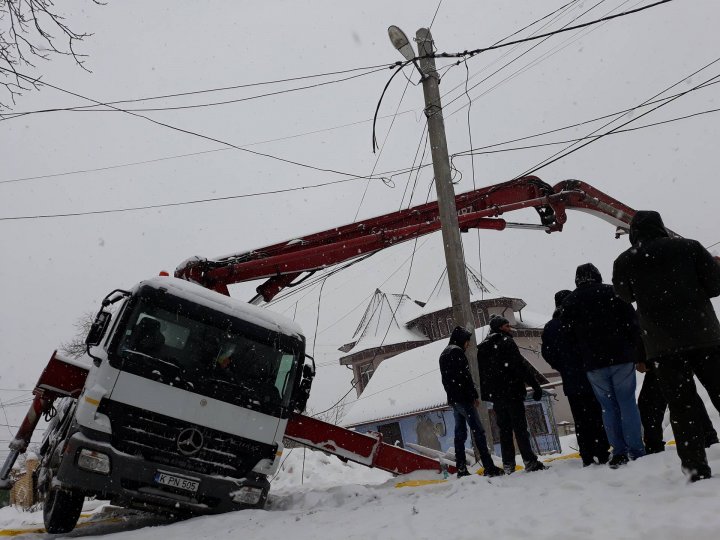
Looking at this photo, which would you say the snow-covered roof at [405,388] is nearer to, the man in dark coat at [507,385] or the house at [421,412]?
the house at [421,412]

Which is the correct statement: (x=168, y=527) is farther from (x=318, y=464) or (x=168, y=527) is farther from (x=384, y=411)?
(x=384, y=411)

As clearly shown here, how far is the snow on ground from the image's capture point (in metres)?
3.12

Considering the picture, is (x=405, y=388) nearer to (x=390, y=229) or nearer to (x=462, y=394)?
(x=390, y=229)

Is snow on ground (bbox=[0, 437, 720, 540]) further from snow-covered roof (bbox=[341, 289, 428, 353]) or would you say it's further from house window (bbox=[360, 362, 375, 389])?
house window (bbox=[360, 362, 375, 389])

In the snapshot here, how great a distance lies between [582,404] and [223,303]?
4.40 m

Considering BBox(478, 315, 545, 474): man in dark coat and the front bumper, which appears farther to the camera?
BBox(478, 315, 545, 474): man in dark coat

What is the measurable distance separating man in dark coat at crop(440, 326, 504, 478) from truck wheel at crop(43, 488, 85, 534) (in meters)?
4.58

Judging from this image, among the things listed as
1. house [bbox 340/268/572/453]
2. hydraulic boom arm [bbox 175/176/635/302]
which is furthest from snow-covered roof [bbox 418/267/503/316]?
hydraulic boom arm [bbox 175/176/635/302]

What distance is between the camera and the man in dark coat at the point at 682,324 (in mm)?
3617

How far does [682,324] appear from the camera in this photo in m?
3.75

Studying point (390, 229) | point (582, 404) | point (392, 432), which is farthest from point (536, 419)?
point (582, 404)

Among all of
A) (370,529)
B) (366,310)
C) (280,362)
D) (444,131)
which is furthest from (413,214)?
(366,310)

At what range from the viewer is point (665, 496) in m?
3.41

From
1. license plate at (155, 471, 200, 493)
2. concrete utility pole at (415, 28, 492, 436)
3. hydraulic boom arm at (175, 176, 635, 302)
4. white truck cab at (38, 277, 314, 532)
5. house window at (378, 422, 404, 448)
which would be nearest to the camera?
white truck cab at (38, 277, 314, 532)
